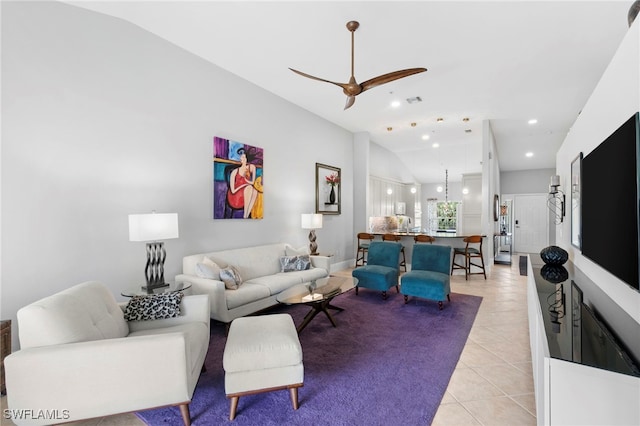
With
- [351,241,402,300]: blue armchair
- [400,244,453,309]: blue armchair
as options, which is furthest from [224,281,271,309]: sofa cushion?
[400,244,453,309]: blue armchair

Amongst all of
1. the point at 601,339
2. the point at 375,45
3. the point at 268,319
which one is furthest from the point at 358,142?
the point at 601,339

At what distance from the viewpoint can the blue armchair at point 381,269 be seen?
436 centimetres

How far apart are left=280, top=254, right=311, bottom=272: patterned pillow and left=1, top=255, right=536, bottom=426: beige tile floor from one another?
2.37 metres

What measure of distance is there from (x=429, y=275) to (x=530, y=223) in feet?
27.4

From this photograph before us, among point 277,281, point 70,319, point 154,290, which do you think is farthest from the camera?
point 277,281

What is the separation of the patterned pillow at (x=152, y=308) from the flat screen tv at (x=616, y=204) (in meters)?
2.85

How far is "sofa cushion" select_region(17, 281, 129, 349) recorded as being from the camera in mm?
1614

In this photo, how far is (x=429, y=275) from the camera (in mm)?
4078

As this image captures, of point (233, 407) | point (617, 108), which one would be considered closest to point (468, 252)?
point (617, 108)

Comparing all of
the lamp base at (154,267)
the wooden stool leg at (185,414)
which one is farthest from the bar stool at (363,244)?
the wooden stool leg at (185,414)

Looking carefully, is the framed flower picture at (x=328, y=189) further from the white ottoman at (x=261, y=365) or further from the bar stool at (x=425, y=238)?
the white ottoman at (x=261, y=365)

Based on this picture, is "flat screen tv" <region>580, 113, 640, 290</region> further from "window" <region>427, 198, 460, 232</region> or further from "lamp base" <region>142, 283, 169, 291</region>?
"window" <region>427, 198, 460, 232</region>

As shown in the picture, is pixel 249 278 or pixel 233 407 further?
pixel 249 278

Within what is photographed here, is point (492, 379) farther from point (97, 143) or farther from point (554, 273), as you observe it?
point (97, 143)
